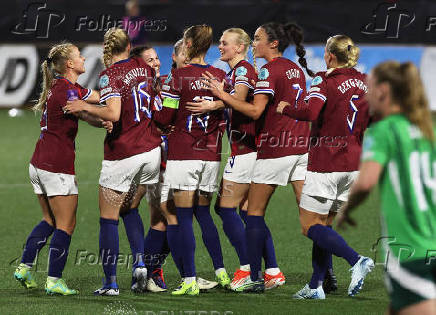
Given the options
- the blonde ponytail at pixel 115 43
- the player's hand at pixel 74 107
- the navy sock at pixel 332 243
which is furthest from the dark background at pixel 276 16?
the navy sock at pixel 332 243

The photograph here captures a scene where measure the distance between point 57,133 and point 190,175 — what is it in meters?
1.14

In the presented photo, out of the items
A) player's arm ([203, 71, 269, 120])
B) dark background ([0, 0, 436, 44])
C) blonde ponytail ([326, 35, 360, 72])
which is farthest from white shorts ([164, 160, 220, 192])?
dark background ([0, 0, 436, 44])

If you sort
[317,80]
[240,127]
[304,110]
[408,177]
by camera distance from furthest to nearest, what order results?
[240,127]
[317,80]
[304,110]
[408,177]

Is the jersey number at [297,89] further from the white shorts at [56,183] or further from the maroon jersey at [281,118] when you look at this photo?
the white shorts at [56,183]

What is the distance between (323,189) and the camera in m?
6.66

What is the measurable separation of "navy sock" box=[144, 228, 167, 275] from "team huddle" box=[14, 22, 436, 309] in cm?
6

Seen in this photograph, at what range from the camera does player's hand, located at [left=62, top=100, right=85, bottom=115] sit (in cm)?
673

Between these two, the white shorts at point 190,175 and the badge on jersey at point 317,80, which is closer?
the badge on jersey at point 317,80

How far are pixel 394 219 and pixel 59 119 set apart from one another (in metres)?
3.61

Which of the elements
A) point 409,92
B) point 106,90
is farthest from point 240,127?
point 409,92

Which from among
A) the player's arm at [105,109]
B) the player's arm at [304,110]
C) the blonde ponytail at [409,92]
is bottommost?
the blonde ponytail at [409,92]

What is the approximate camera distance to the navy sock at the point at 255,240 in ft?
23.1

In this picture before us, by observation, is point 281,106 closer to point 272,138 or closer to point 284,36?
point 272,138

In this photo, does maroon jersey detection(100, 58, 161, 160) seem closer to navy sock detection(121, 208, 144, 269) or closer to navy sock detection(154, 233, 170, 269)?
navy sock detection(121, 208, 144, 269)
